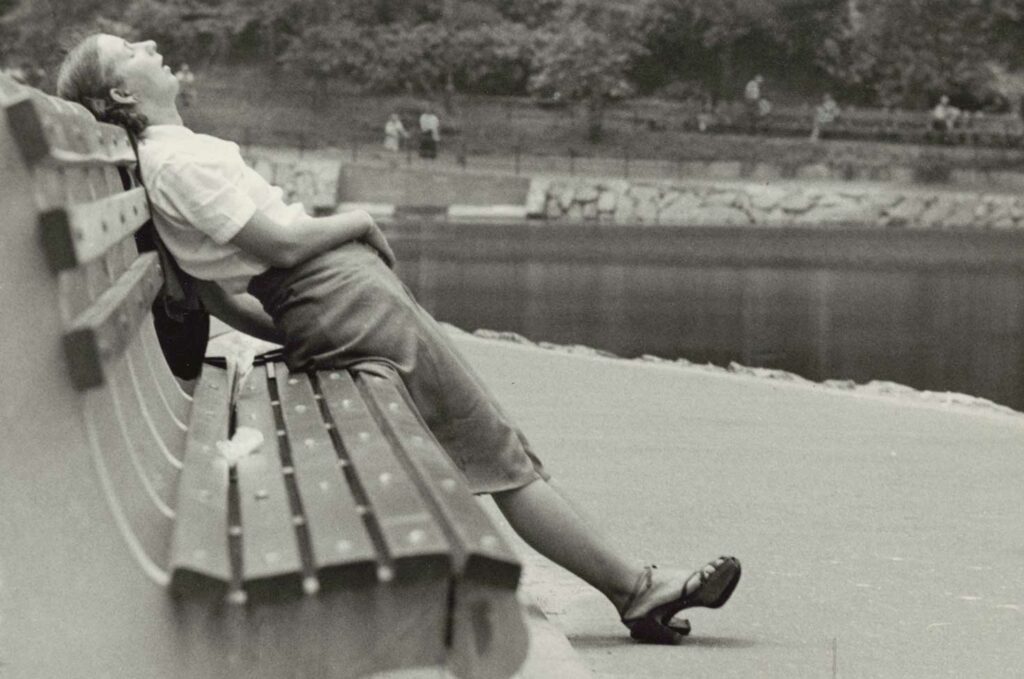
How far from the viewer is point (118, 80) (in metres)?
4.19

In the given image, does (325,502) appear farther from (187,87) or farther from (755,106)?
(755,106)

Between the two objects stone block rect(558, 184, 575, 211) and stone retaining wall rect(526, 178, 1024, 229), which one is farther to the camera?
stone retaining wall rect(526, 178, 1024, 229)

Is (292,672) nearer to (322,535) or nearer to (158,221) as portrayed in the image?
(322,535)

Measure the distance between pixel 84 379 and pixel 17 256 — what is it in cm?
20

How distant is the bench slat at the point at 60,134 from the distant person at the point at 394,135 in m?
43.3

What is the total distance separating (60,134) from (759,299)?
1768 cm

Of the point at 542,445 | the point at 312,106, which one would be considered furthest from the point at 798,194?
the point at 542,445

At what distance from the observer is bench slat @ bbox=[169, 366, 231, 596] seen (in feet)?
8.40

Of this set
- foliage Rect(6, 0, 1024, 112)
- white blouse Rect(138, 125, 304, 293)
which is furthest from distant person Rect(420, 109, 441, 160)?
white blouse Rect(138, 125, 304, 293)

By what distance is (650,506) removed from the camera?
590 cm

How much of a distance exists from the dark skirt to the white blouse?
11 centimetres

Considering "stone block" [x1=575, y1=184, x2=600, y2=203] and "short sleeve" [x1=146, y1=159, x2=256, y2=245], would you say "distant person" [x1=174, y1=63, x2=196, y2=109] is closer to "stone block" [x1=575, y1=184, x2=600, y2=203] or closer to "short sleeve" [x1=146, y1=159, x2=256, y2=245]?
"stone block" [x1=575, y1=184, x2=600, y2=203]

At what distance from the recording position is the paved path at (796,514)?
167 inches

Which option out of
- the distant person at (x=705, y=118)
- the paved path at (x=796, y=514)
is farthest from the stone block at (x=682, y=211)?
the paved path at (x=796, y=514)
